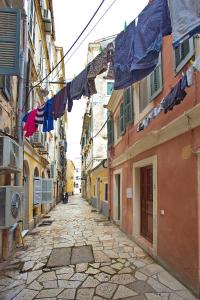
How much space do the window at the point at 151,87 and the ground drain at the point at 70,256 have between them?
4.55 metres

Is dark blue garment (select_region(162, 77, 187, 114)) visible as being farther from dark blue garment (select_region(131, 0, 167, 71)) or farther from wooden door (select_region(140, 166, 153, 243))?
wooden door (select_region(140, 166, 153, 243))

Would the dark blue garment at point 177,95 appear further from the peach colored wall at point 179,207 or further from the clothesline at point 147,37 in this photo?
the peach colored wall at point 179,207

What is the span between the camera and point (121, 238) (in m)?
9.00

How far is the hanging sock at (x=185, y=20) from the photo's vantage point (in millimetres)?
2637

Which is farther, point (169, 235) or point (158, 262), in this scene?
point (158, 262)

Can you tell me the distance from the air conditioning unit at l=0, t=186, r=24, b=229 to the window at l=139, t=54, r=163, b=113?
4.11m

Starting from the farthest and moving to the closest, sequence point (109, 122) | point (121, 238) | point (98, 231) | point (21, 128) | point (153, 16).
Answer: point (109, 122) < point (98, 231) < point (121, 238) < point (21, 128) < point (153, 16)

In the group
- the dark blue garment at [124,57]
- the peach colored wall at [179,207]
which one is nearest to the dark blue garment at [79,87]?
the dark blue garment at [124,57]

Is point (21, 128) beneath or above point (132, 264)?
above

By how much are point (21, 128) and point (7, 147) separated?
101 inches

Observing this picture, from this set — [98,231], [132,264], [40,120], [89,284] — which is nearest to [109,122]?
[98,231]

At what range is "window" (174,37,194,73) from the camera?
4.66 metres

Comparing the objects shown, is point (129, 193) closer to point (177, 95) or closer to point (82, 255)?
point (82, 255)

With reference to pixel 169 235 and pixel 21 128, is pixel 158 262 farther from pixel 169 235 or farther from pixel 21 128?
pixel 21 128
